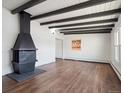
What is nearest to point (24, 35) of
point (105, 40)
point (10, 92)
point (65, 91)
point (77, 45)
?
point (10, 92)

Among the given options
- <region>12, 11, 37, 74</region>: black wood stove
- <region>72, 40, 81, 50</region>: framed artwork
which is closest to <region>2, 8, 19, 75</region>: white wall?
<region>12, 11, 37, 74</region>: black wood stove

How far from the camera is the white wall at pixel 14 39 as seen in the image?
3941 mm

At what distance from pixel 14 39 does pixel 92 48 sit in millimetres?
6137

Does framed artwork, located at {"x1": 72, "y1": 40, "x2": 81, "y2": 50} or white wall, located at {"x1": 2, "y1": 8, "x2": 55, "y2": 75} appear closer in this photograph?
white wall, located at {"x1": 2, "y1": 8, "x2": 55, "y2": 75}

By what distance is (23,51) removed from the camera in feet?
13.2

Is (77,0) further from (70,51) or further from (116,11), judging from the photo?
(70,51)

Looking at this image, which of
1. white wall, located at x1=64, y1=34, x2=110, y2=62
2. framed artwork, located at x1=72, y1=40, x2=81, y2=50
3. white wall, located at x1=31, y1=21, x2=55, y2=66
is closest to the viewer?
white wall, located at x1=31, y1=21, x2=55, y2=66

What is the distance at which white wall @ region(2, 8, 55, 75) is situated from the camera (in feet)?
12.9

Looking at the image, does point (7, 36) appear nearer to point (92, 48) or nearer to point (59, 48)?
point (59, 48)

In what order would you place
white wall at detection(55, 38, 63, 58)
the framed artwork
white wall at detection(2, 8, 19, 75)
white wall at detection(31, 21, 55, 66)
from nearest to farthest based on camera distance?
white wall at detection(2, 8, 19, 75)
white wall at detection(31, 21, 55, 66)
the framed artwork
white wall at detection(55, 38, 63, 58)

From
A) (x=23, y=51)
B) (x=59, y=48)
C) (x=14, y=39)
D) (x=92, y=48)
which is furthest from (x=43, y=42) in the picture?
(x=92, y=48)

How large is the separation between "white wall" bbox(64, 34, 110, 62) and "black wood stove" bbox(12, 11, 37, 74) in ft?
16.4

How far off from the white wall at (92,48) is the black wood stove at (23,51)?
501 cm

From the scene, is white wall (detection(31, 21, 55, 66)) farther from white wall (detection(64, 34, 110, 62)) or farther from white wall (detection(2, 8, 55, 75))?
white wall (detection(64, 34, 110, 62))
